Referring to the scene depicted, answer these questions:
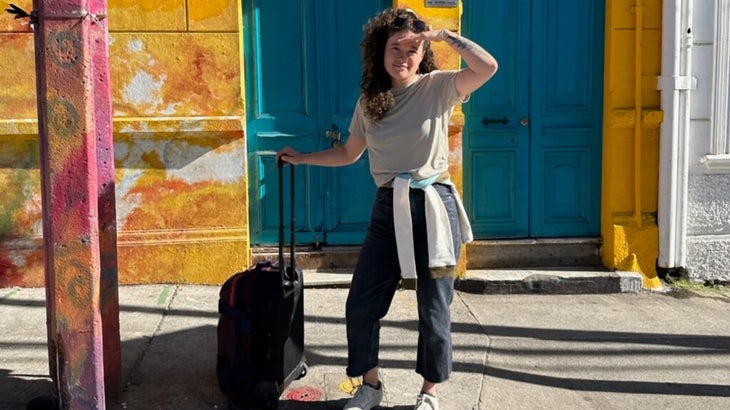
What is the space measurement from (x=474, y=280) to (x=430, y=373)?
8.03 feet

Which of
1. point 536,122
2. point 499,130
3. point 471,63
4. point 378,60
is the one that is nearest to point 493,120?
point 499,130

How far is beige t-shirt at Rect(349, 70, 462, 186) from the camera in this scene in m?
3.94

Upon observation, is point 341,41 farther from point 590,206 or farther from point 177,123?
point 590,206

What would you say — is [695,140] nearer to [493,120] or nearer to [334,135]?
[493,120]

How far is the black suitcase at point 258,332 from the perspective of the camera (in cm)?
422

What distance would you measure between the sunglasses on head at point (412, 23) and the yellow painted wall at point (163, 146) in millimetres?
2478

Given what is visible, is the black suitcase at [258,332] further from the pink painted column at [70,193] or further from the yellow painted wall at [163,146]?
the yellow painted wall at [163,146]

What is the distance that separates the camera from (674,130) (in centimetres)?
659

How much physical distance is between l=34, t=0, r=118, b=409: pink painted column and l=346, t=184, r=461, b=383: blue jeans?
1.17 meters

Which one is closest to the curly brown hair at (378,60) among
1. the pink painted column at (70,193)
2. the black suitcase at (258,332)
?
the black suitcase at (258,332)

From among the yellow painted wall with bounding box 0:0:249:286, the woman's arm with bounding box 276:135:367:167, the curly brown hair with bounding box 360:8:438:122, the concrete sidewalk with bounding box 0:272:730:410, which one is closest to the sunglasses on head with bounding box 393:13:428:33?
the curly brown hair with bounding box 360:8:438:122

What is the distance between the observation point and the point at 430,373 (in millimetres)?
4109

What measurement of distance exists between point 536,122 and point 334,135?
1.58m

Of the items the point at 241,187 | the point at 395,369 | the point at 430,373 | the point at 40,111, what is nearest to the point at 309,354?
the point at 395,369
